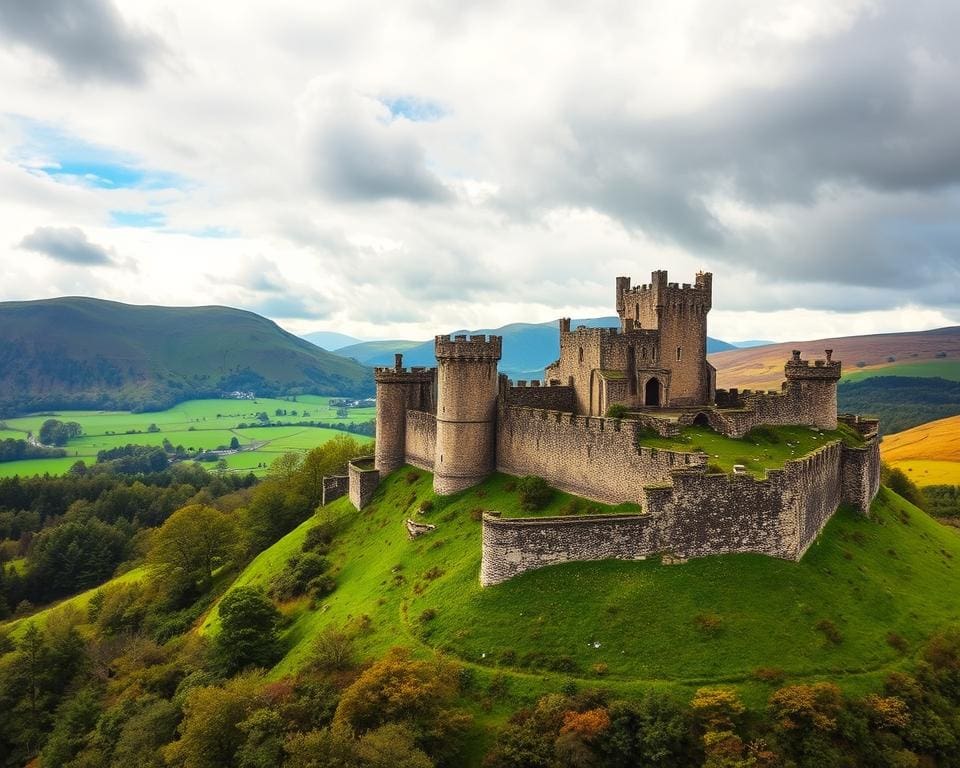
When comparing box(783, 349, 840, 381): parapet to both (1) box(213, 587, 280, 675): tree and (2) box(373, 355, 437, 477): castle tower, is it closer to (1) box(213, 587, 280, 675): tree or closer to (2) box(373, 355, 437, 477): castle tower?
(2) box(373, 355, 437, 477): castle tower

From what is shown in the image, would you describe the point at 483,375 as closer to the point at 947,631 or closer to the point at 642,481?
the point at 642,481

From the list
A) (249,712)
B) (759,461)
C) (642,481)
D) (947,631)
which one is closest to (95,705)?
(249,712)

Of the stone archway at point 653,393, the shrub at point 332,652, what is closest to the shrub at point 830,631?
the stone archway at point 653,393

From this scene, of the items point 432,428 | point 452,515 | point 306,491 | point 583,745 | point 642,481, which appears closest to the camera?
point 583,745

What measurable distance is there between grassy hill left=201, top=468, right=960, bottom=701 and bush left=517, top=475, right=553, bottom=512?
1.06 meters

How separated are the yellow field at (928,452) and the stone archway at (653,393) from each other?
3199 inches

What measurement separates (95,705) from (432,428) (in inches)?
1261

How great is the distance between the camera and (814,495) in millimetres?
40219

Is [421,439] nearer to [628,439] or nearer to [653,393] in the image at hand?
[653,393]

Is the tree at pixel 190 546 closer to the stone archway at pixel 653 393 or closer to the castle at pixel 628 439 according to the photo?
the castle at pixel 628 439

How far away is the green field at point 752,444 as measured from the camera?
38759 millimetres

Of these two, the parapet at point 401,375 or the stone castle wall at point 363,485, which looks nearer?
the stone castle wall at point 363,485

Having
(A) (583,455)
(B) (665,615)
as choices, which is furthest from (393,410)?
(B) (665,615)

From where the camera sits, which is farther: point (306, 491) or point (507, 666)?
point (306, 491)
